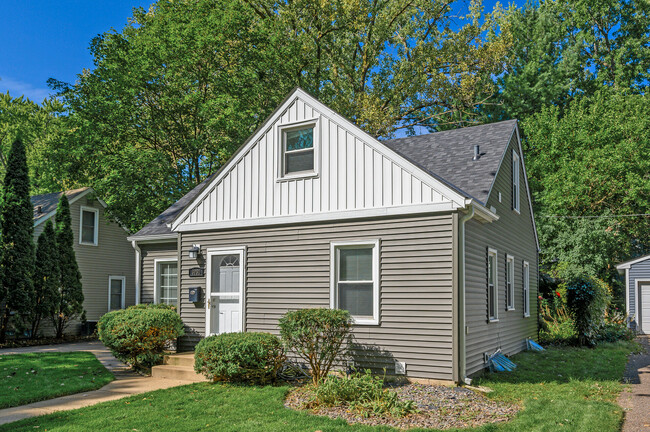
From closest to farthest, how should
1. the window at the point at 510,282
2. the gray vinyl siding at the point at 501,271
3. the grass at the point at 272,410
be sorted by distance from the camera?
the grass at the point at 272,410 → the gray vinyl siding at the point at 501,271 → the window at the point at 510,282

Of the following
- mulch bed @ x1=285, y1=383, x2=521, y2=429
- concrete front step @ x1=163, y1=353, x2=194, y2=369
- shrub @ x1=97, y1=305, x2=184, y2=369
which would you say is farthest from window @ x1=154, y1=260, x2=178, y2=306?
mulch bed @ x1=285, y1=383, x2=521, y2=429

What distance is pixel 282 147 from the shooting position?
10.3 m

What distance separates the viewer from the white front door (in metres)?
10.6

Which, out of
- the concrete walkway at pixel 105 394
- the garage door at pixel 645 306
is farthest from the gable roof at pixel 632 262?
the concrete walkway at pixel 105 394

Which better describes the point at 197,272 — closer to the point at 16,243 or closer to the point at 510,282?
the point at 510,282

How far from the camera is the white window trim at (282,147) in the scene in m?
9.84

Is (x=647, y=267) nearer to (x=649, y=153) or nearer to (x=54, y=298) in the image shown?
(x=649, y=153)

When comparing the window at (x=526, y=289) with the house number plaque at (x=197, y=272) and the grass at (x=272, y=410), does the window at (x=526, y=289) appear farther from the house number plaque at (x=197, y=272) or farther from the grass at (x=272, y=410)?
the house number plaque at (x=197, y=272)

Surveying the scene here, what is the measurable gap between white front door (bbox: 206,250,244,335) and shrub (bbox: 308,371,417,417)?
377cm

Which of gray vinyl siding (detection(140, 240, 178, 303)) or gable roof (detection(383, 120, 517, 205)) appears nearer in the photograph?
gable roof (detection(383, 120, 517, 205))

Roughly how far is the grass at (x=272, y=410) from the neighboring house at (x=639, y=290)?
14280 mm

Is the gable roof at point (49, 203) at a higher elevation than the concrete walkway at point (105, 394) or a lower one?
higher

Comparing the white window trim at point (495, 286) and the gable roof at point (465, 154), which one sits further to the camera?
the white window trim at point (495, 286)

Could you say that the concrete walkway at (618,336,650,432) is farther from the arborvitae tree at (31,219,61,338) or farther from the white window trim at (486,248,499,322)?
the arborvitae tree at (31,219,61,338)
